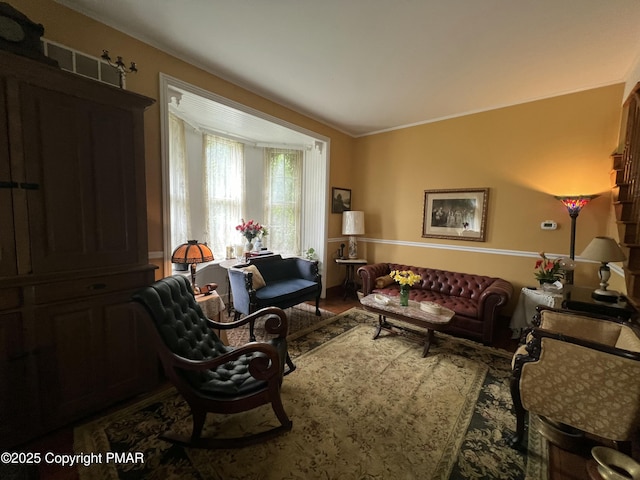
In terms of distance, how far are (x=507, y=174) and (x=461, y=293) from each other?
184 cm

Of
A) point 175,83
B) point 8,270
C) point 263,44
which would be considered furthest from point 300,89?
point 8,270

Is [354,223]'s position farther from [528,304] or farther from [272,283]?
[528,304]

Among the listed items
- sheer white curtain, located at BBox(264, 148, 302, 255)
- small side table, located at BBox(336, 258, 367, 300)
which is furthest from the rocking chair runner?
sheer white curtain, located at BBox(264, 148, 302, 255)

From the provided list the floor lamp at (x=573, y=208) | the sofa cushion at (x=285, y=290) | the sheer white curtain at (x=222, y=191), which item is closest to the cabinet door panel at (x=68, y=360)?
the sofa cushion at (x=285, y=290)

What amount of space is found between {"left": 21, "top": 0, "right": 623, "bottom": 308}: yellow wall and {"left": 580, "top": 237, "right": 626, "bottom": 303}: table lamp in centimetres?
96

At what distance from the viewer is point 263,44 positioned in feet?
7.98

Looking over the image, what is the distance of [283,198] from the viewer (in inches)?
200

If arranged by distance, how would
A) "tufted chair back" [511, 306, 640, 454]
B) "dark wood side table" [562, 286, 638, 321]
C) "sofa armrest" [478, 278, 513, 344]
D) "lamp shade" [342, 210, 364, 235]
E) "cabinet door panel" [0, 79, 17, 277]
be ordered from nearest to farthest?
"tufted chair back" [511, 306, 640, 454]
"cabinet door panel" [0, 79, 17, 277]
"dark wood side table" [562, 286, 638, 321]
"sofa armrest" [478, 278, 513, 344]
"lamp shade" [342, 210, 364, 235]

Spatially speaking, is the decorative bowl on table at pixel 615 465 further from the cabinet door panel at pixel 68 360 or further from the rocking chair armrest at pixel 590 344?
the cabinet door panel at pixel 68 360

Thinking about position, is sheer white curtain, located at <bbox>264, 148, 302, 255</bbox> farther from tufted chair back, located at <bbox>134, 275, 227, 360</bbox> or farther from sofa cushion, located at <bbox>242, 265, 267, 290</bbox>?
tufted chair back, located at <bbox>134, 275, 227, 360</bbox>

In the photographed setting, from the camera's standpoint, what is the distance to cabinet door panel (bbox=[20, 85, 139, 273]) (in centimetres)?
160

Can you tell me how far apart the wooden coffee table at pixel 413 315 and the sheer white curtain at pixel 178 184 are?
2796 millimetres

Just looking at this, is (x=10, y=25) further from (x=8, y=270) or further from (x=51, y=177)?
(x=8, y=270)

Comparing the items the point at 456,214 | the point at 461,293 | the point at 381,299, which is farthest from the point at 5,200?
the point at 456,214
